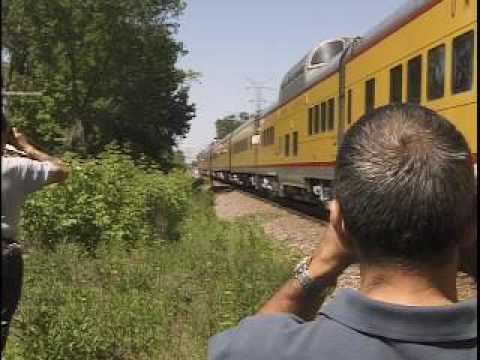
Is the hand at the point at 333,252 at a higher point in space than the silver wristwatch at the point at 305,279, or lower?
higher

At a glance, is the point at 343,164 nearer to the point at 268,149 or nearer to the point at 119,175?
the point at 119,175

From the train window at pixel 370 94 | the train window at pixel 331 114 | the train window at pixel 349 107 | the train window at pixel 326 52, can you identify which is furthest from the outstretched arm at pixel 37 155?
the train window at pixel 326 52

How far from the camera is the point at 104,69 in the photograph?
120 ft

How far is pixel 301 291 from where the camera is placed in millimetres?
1748

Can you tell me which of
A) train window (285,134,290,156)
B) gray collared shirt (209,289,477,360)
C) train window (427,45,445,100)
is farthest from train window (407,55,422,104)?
train window (285,134,290,156)

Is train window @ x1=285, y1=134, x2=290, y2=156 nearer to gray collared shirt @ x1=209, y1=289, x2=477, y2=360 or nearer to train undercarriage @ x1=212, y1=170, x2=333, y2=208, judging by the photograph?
train undercarriage @ x1=212, y1=170, x2=333, y2=208

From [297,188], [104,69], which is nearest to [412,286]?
[297,188]

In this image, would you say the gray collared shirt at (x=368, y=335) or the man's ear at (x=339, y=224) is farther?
the man's ear at (x=339, y=224)

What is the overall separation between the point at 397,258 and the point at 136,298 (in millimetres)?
5239

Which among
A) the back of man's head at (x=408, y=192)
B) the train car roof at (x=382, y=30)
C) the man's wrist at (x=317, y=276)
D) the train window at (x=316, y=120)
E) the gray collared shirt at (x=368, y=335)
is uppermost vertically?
the train car roof at (x=382, y=30)

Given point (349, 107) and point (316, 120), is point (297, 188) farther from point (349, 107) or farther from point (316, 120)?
point (349, 107)

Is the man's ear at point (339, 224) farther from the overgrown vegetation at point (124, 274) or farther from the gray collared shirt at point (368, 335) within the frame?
the overgrown vegetation at point (124, 274)

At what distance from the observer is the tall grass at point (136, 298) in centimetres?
519

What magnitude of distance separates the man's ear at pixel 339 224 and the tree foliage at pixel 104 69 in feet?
99.5
